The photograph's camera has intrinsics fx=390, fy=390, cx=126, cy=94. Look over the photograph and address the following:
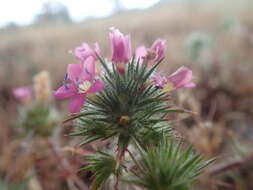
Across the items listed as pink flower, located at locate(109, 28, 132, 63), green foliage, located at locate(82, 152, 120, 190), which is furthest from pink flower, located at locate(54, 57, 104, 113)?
green foliage, located at locate(82, 152, 120, 190)

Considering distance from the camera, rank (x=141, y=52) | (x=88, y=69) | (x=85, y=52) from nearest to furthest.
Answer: (x=88, y=69) → (x=85, y=52) → (x=141, y=52)

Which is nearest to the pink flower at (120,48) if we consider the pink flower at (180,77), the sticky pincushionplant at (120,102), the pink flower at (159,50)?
the sticky pincushionplant at (120,102)

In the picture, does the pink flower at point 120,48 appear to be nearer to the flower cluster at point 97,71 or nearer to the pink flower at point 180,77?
the flower cluster at point 97,71

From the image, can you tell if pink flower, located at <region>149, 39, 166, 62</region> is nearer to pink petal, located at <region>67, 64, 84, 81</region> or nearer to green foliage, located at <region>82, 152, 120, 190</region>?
pink petal, located at <region>67, 64, 84, 81</region>

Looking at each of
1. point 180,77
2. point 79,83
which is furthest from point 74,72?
point 180,77

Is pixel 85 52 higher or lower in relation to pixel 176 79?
higher

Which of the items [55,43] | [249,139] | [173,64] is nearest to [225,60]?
[173,64]

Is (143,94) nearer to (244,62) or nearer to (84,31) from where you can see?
(244,62)

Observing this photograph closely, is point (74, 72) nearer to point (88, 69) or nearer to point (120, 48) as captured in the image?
point (88, 69)
